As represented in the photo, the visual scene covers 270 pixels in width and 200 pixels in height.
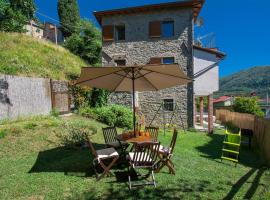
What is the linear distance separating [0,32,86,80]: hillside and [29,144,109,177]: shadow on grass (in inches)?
391

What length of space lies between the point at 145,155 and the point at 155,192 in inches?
33.9

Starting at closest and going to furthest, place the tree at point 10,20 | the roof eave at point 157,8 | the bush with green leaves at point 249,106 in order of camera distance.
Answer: the roof eave at point 157,8 < the tree at point 10,20 < the bush with green leaves at point 249,106

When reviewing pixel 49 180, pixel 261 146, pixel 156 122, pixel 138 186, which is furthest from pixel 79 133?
pixel 156 122

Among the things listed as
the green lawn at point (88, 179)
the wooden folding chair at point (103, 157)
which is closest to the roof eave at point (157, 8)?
the green lawn at point (88, 179)

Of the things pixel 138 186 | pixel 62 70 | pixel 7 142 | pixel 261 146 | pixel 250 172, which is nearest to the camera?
pixel 138 186

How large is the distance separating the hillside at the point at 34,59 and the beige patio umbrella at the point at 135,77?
11053 mm

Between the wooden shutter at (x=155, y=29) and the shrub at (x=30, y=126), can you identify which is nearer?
the shrub at (x=30, y=126)

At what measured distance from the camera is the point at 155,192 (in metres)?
4.97

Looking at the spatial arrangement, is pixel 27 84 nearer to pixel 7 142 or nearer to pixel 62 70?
pixel 7 142

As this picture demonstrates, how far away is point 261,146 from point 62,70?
16368mm

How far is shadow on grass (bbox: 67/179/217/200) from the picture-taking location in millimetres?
4762

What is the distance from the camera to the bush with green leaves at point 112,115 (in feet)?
48.2

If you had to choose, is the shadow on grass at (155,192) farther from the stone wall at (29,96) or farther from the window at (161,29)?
the window at (161,29)

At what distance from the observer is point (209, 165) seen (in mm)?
7570
